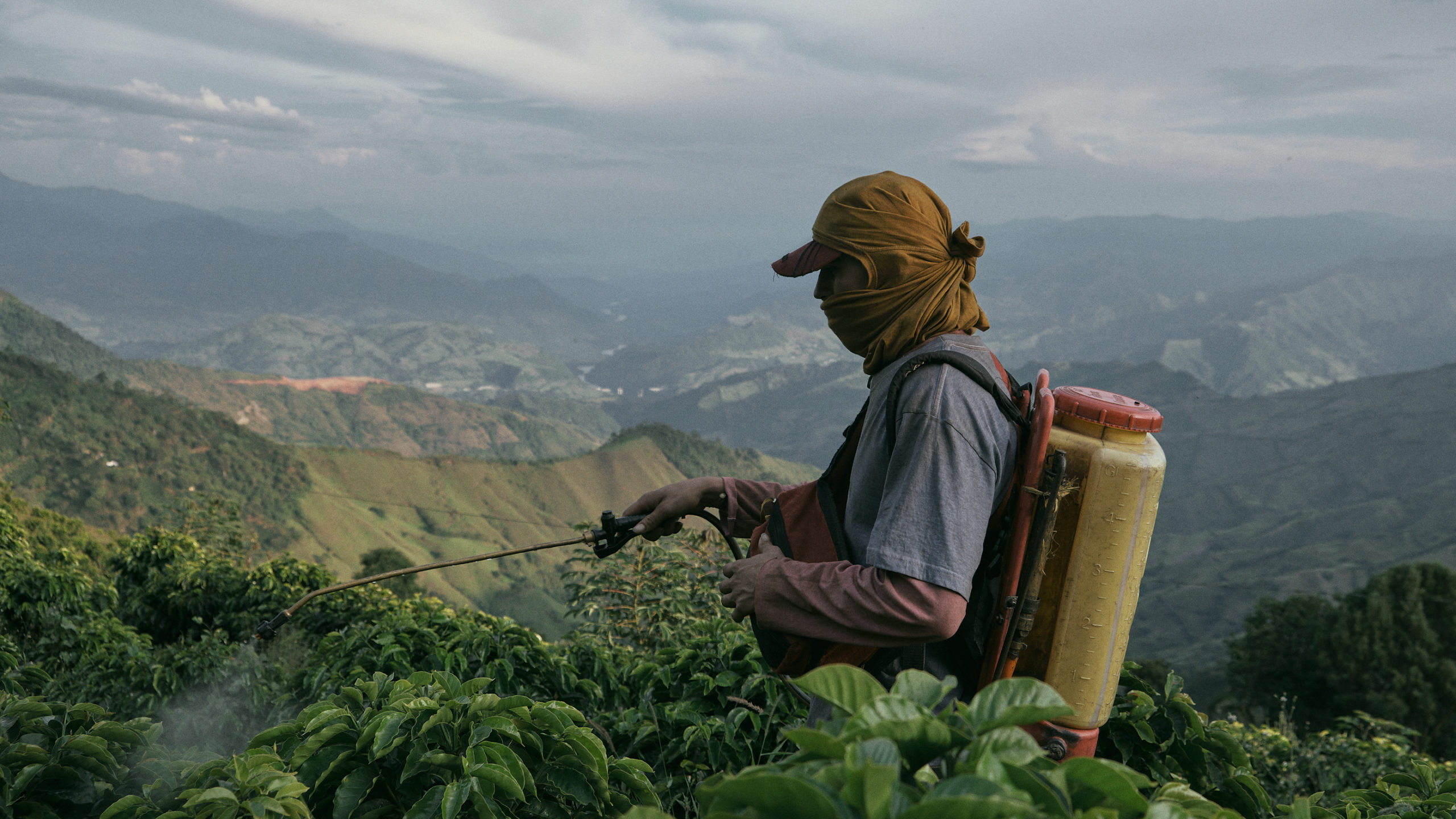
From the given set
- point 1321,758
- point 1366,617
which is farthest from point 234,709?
point 1366,617

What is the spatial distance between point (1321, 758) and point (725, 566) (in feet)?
29.4

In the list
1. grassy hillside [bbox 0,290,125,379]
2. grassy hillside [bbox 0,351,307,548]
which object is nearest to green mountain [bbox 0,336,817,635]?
grassy hillside [bbox 0,351,307,548]

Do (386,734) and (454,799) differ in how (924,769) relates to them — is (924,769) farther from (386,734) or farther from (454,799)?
(386,734)

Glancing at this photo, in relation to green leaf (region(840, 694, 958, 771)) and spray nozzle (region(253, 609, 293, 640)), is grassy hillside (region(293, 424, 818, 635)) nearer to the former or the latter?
spray nozzle (region(253, 609, 293, 640))

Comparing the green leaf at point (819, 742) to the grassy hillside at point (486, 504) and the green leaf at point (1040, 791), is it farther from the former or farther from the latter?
the grassy hillside at point (486, 504)

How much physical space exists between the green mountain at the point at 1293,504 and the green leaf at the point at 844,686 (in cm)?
6369

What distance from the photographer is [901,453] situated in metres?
2.04

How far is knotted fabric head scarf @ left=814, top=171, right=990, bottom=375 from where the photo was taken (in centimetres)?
227

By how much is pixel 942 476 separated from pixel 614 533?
1335 millimetres

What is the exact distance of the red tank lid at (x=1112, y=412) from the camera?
2.06m

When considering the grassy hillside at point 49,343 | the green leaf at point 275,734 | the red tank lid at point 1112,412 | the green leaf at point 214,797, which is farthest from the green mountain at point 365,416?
the red tank lid at point 1112,412

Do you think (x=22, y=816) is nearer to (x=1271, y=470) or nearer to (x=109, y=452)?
(x=109, y=452)

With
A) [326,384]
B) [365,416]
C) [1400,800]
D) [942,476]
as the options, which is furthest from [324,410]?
[1400,800]

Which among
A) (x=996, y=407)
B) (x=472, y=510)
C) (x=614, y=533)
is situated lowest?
(x=472, y=510)
